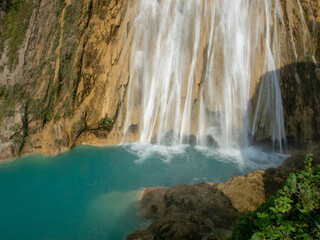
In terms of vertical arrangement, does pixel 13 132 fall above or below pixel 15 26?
below

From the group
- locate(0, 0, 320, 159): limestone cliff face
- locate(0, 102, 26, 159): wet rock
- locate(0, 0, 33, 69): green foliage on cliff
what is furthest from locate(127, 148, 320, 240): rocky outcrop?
locate(0, 0, 33, 69): green foliage on cliff

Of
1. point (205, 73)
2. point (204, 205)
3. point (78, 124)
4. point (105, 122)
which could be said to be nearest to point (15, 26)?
point (78, 124)

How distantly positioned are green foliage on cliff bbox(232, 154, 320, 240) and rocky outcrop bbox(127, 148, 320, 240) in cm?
238

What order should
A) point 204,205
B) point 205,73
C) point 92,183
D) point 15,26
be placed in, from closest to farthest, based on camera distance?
point 204,205
point 92,183
point 15,26
point 205,73

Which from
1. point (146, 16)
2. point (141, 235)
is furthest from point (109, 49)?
point (141, 235)

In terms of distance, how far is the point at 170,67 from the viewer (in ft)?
48.3

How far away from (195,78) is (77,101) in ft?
22.2

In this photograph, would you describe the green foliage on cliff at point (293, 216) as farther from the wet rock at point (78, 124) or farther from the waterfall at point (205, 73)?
the wet rock at point (78, 124)

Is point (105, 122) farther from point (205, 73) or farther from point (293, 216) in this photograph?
point (293, 216)

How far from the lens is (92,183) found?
1065 cm

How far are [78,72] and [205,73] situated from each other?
7138 millimetres

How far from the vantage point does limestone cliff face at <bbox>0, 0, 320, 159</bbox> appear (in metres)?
12.5

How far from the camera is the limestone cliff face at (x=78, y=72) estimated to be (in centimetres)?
1246

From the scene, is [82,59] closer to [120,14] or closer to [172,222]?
[120,14]
